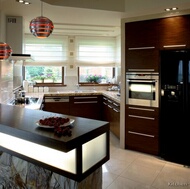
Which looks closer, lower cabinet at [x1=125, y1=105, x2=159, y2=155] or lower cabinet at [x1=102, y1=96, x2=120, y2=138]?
lower cabinet at [x1=125, y1=105, x2=159, y2=155]

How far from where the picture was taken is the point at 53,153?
1.55 metres

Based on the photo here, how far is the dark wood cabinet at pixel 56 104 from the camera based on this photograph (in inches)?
196

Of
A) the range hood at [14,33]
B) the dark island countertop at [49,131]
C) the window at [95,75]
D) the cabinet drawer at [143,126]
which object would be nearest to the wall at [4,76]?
the range hood at [14,33]

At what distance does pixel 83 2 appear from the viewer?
3162 mm

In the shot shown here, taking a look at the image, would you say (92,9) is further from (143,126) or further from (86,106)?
(86,106)

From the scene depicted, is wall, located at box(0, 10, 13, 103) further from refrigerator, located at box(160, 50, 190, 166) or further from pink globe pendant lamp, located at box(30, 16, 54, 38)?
refrigerator, located at box(160, 50, 190, 166)

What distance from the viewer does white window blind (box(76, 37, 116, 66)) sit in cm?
570

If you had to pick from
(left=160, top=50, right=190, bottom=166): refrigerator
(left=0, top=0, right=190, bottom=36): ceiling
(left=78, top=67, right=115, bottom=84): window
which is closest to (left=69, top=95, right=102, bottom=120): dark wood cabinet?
(left=78, top=67, right=115, bottom=84): window

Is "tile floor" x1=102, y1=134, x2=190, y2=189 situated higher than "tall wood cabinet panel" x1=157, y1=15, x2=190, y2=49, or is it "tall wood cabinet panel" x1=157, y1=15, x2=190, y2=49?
"tall wood cabinet panel" x1=157, y1=15, x2=190, y2=49

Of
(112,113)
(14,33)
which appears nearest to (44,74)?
(14,33)

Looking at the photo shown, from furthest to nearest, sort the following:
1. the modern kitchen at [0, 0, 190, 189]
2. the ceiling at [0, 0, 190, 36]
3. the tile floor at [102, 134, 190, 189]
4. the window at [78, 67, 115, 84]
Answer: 1. the window at [78, 67, 115, 84]
2. the ceiling at [0, 0, 190, 36]
3. the tile floor at [102, 134, 190, 189]
4. the modern kitchen at [0, 0, 190, 189]

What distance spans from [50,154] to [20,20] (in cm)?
286

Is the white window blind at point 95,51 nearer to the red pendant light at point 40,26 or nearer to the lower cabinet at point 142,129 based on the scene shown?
the lower cabinet at point 142,129

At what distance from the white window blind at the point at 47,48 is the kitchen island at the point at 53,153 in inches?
147
